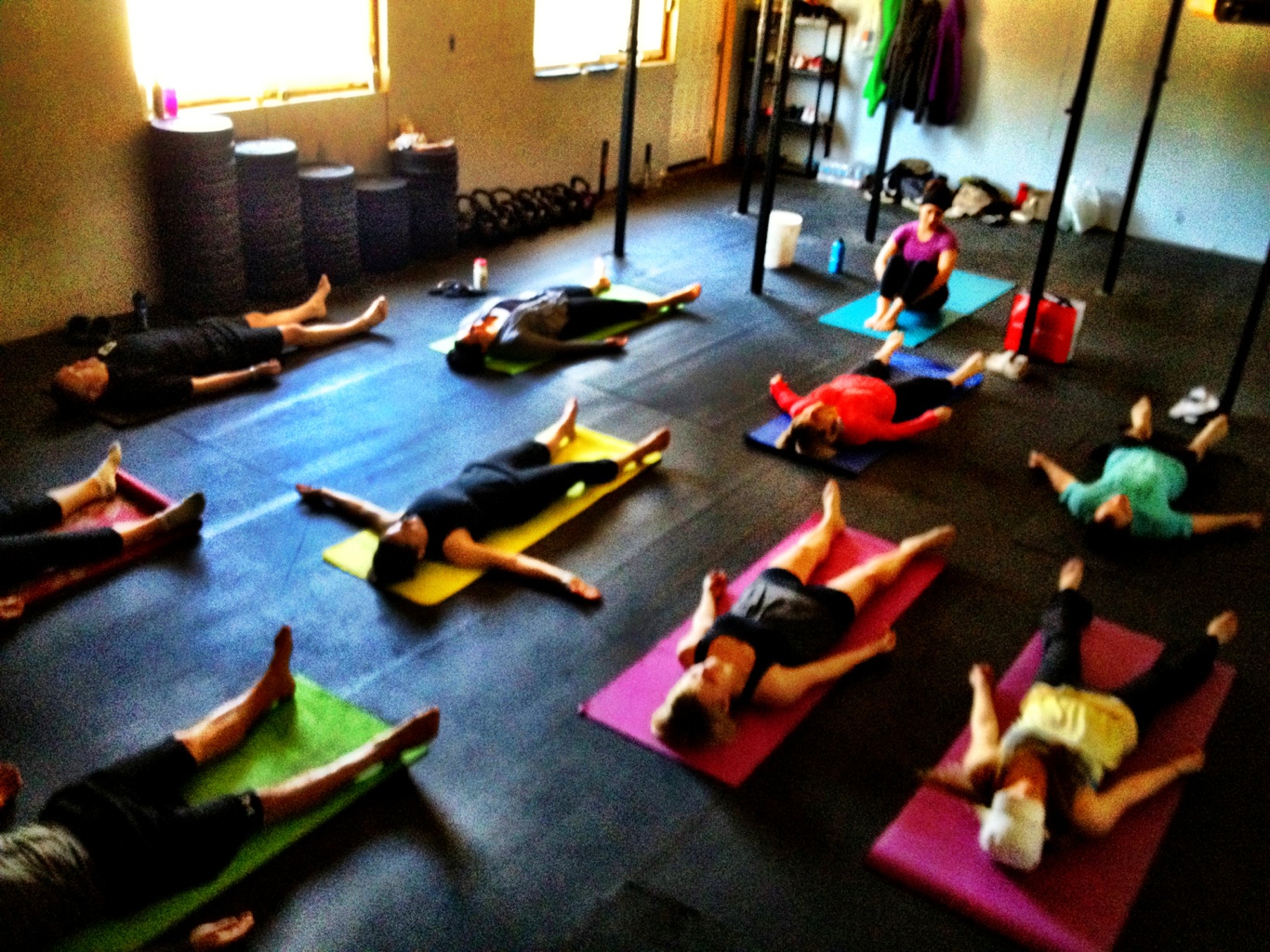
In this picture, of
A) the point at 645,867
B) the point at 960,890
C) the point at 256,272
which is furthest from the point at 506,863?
the point at 256,272

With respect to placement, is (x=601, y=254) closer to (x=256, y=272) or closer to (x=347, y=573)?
(x=256, y=272)

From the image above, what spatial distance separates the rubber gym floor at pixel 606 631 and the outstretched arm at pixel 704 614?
0.40 feet

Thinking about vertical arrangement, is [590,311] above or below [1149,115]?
below

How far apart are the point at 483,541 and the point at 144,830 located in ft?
5.35

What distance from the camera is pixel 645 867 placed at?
2.60 meters

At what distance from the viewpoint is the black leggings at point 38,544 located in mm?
3363

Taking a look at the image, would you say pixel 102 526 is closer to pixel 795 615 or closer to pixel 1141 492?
pixel 795 615

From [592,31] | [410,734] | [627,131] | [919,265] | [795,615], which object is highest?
[592,31]

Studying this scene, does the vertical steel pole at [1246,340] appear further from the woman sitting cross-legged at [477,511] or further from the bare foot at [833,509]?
the woman sitting cross-legged at [477,511]

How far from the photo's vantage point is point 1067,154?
16.8 feet

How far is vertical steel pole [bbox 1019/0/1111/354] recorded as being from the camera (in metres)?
4.89

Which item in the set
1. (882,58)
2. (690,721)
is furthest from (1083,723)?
(882,58)

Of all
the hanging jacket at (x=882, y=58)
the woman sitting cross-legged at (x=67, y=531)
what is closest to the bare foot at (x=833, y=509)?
the woman sitting cross-legged at (x=67, y=531)

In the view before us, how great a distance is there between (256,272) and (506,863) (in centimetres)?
410
